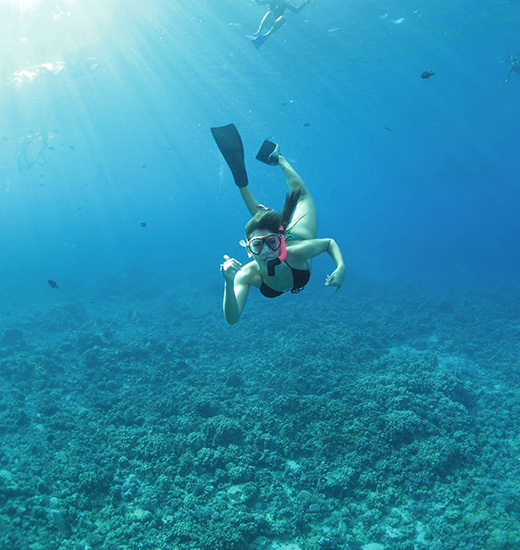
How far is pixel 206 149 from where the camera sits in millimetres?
60000

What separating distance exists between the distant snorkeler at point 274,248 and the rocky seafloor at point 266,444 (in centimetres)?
404

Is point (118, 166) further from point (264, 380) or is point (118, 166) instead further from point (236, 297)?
point (236, 297)

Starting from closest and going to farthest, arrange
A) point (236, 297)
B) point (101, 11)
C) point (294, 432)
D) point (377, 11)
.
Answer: point (236, 297), point (294, 432), point (101, 11), point (377, 11)

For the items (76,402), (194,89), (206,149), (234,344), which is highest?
(194,89)

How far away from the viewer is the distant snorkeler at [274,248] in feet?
12.8

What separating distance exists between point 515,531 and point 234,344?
10.3m

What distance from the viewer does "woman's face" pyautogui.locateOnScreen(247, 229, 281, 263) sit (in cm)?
387

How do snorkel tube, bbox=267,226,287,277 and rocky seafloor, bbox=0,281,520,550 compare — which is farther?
rocky seafloor, bbox=0,281,520,550

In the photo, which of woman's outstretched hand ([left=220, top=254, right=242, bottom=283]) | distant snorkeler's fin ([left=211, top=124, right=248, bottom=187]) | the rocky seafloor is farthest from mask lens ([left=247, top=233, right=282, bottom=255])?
the rocky seafloor

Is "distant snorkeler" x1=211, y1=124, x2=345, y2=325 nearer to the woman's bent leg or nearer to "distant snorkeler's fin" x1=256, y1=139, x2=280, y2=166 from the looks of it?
the woman's bent leg

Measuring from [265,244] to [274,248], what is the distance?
0.11 metres

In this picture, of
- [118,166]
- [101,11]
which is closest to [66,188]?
[118,166]

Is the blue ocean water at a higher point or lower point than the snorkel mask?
lower

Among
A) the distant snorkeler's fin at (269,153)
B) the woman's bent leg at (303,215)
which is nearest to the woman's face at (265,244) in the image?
the woman's bent leg at (303,215)
